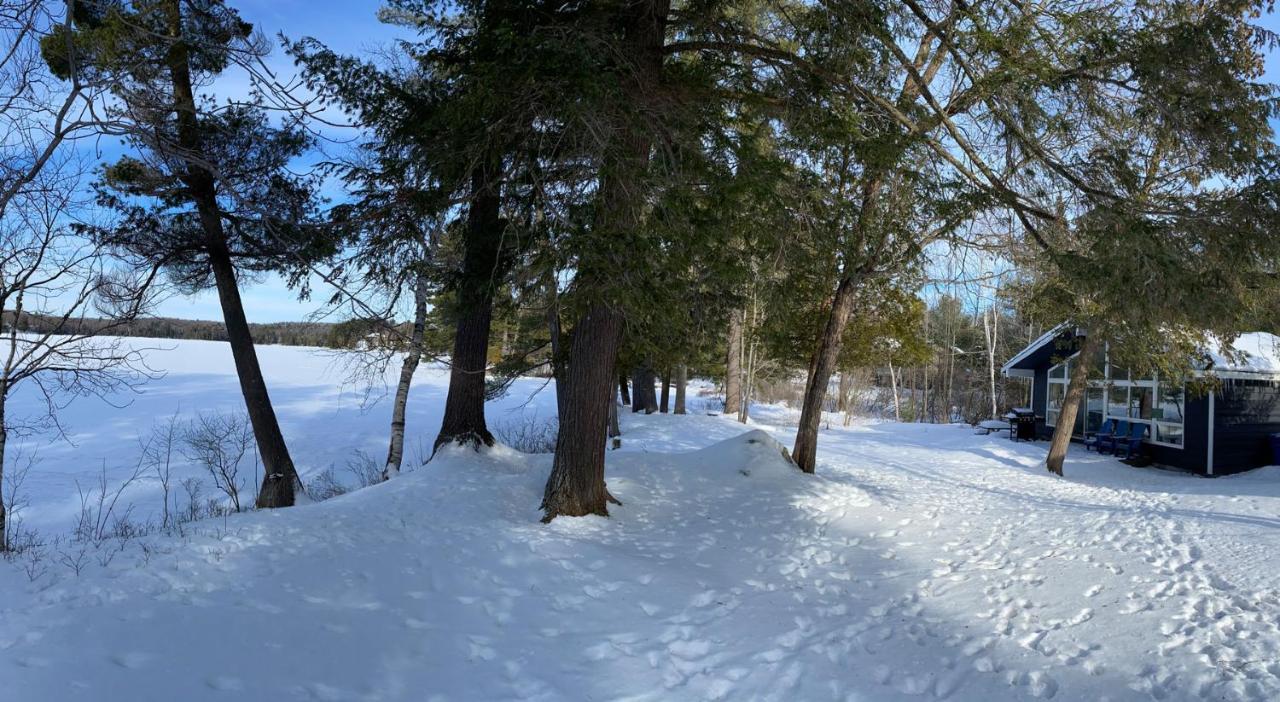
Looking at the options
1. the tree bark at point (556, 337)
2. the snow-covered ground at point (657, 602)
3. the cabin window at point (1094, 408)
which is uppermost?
the tree bark at point (556, 337)

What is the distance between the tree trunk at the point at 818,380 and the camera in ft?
34.9

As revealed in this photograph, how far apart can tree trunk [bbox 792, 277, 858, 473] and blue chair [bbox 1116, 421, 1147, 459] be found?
35.7 ft

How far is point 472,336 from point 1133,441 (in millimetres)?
16276

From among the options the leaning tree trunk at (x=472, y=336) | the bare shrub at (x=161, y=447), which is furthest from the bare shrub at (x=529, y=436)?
the bare shrub at (x=161, y=447)

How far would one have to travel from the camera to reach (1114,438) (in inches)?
685

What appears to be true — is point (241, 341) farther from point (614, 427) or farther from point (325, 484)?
point (614, 427)

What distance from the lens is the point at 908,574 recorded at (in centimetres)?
598

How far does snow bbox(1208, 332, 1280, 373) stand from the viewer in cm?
1339

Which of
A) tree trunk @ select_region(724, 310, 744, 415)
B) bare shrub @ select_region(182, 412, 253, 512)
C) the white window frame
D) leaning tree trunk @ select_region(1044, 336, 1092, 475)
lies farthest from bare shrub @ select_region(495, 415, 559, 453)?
the white window frame

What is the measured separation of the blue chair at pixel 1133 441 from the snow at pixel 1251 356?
8.84ft

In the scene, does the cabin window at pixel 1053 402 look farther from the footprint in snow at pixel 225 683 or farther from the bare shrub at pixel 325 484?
the footprint in snow at pixel 225 683

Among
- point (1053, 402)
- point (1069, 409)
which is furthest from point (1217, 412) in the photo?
point (1053, 402)

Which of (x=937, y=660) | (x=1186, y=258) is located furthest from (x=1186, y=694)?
(x=1186, y=258)

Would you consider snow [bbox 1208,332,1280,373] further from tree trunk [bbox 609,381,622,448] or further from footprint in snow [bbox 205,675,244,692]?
footprint in snow [bbox 205,675,244,692]
